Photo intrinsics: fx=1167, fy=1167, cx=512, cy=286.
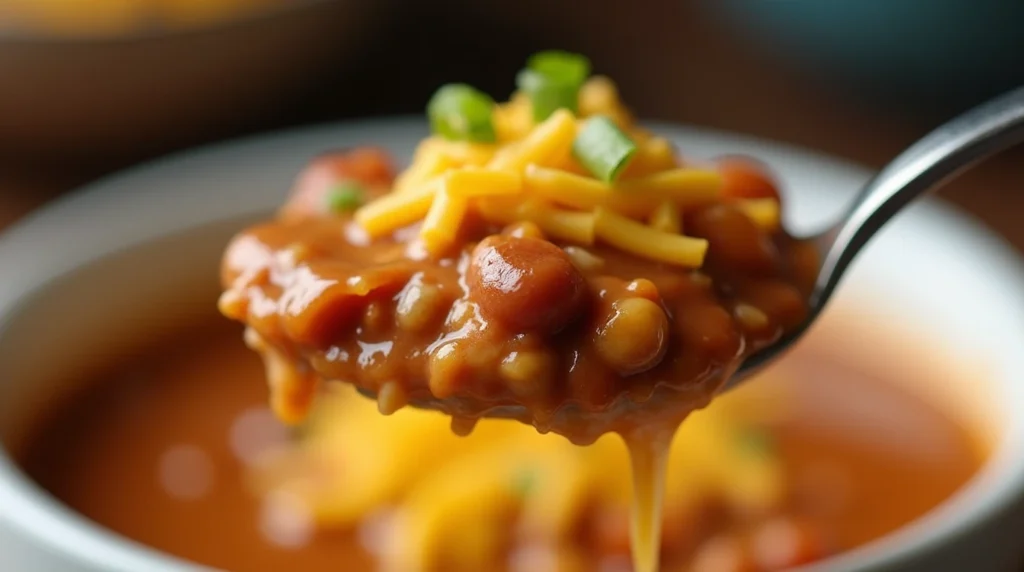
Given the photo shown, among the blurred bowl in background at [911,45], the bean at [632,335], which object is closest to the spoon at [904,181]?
the bean at [632,335]

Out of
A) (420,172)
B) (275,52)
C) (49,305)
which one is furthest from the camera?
(275,52)

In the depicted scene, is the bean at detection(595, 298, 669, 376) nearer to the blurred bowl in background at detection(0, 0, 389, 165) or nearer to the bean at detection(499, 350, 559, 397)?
the bean at detection(499, 350, 559, 397)

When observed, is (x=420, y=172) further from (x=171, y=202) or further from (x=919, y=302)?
(x=919, y=302)

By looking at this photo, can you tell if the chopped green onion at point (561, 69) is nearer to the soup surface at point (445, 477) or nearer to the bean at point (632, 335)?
the bean at point (632, 335)

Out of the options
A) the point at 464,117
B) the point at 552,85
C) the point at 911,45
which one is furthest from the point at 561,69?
the point at 911,45

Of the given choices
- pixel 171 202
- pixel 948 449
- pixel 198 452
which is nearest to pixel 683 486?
pixel 948 449

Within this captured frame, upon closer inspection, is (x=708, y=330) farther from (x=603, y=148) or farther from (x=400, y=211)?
(x=400, y=211)
